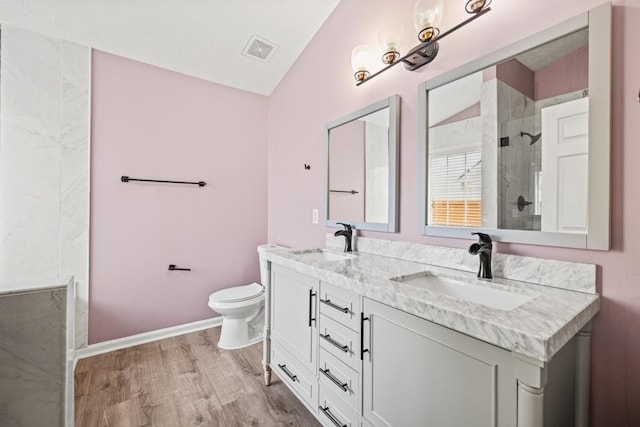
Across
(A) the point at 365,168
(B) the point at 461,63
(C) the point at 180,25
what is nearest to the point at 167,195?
(C) the point at 180,25

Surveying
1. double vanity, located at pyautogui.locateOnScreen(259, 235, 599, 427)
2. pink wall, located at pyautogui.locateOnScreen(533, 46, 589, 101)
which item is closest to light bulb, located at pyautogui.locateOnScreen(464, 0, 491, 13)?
pink wall, located at pyautogui.locateOnScreen(533, 46, 589, 101)

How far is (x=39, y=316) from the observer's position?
989 millimetres

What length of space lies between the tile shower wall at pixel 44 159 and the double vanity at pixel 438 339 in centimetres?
173

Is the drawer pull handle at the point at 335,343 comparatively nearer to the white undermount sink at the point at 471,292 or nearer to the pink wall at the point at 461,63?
the white undermount sink at the point at 471,292

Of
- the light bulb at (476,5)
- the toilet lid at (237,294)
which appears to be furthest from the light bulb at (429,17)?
the toilet lid at (237,294)

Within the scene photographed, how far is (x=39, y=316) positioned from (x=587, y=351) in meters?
1.87

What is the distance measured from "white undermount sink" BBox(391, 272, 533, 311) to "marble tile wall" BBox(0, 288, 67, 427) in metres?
1.28

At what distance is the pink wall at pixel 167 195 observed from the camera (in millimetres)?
2191

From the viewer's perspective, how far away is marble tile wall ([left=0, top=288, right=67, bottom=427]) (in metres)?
0.95

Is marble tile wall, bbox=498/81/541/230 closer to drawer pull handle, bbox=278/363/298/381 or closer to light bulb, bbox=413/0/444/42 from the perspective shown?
light bulb, bbox=413/0/444/42

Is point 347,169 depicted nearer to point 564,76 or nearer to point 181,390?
point 564,76

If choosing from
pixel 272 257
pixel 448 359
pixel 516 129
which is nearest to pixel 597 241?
pixel 516 129

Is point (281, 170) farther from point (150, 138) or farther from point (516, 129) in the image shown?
point (516, 129)

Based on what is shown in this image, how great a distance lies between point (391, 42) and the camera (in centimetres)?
154
